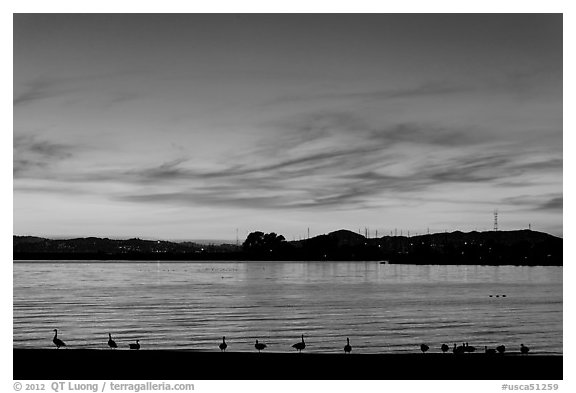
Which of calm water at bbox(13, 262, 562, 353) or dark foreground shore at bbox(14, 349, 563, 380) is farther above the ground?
dark foreground shore at bbox(14, 349, 563, 380)

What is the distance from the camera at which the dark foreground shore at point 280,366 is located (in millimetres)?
8406

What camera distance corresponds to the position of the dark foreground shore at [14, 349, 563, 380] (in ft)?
27.6

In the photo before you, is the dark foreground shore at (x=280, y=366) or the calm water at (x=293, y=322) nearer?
the dark foreground shore at (x=280, y=366)

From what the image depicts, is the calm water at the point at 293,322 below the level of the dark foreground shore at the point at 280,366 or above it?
below

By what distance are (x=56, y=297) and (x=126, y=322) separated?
20961 mm

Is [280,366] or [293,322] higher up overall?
[280,366]

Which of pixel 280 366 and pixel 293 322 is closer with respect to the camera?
pixel 280 366

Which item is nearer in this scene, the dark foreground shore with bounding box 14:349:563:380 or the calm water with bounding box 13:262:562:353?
the dark foreground shore with bounding box 14:349:563:380

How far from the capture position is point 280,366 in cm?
890
